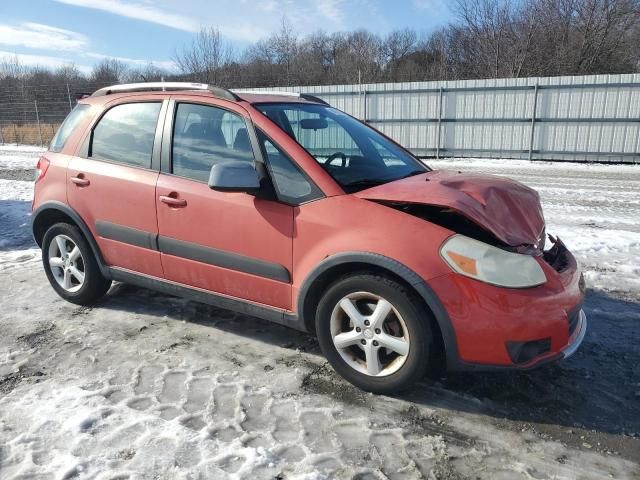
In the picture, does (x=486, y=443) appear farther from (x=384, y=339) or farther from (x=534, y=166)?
(x=534, y=166)

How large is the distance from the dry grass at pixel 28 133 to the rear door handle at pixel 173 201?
2318 centimetres

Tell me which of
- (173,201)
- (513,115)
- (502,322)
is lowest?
(502,322)

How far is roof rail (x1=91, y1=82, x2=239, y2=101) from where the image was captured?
142 inches

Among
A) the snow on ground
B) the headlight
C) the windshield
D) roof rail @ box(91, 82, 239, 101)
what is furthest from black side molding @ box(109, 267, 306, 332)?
the snow on ground

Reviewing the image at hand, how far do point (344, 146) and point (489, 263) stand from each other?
1.54 m

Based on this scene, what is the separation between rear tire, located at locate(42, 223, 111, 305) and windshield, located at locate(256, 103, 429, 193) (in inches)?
79.0

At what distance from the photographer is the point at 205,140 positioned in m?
3.58

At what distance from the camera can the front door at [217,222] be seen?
10.5 feet

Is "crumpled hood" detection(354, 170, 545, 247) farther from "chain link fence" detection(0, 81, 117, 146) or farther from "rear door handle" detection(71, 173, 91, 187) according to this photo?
"chain link fence" detection(0, 81, 117, 146)

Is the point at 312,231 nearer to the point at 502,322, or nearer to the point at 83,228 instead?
the point at 502,322

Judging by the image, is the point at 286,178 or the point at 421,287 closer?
the point at 421,287

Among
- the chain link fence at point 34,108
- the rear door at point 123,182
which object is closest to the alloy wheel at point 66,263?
the rear door at point 123,182

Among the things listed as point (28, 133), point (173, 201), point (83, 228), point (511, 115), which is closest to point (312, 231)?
point (173, 201)

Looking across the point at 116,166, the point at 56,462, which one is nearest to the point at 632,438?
the point at 56,462
